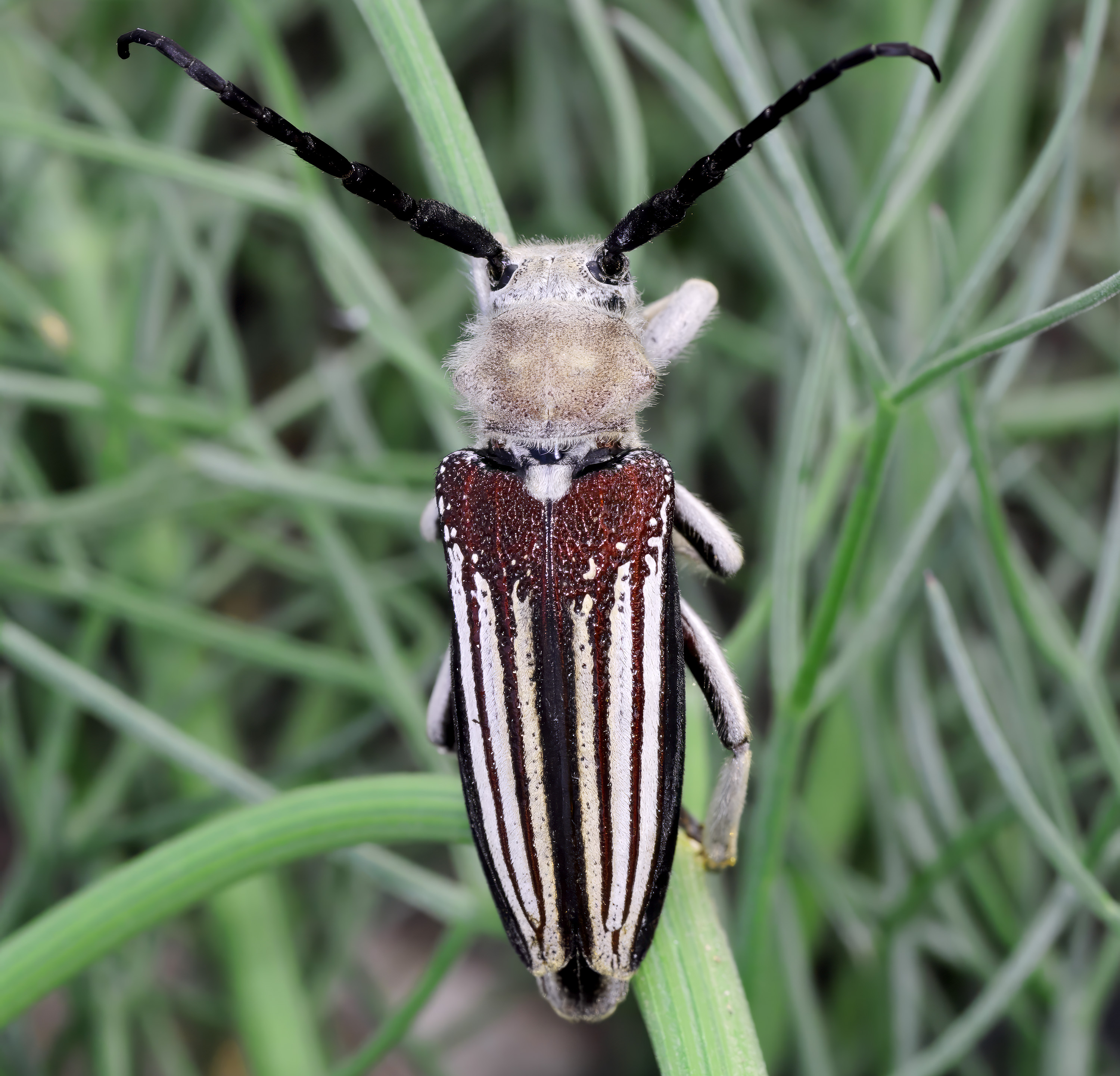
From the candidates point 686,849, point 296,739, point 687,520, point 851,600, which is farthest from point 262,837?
point 296,739

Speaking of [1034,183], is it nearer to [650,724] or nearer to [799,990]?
[650,724]

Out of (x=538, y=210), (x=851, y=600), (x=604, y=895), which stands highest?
(x=538, y=210)

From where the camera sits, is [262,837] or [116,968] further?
[116,968]

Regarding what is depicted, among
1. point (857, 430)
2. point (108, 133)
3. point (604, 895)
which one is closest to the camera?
point (604, 895)

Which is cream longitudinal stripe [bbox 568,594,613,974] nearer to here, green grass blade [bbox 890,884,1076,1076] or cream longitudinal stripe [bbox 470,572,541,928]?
cream longitudinal stripe [bbox 470,572,541,928]

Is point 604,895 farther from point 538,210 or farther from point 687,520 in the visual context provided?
point 538,210

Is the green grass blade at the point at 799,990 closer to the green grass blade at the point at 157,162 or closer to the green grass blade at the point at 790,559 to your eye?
the green grass blade at the point at 790,559

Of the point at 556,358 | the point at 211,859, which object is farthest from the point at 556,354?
the point at 211,859

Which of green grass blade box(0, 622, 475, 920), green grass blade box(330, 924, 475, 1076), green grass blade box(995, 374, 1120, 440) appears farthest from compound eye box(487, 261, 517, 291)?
green grass blade box(995, 374, 1120, 440)

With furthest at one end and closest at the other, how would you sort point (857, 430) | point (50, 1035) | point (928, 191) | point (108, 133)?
point (50, 1035), point (928, 191), point (108, 133), point (857, 430)
